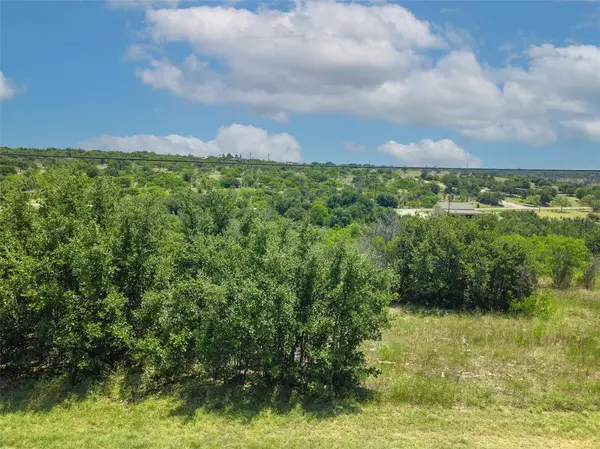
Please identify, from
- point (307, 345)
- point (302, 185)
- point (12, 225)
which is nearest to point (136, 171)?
point (302, 185)

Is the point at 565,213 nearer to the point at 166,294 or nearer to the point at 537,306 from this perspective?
the point at 537,306

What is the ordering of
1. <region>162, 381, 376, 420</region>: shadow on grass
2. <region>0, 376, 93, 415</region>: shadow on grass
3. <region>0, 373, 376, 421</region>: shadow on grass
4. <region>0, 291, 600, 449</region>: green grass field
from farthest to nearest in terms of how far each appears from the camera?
<region>0, 376, 93, 415</region>: shadow on grass < <region>0, 373, 376, 421</region>: shadow on grass < <region>162, 381, 376, 420</region>: shadow on grass < <region>0, 291, 600, 449</region>: green grass field

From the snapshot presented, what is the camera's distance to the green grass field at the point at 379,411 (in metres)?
11.5

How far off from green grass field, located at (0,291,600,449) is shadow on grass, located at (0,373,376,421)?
1.9 inches

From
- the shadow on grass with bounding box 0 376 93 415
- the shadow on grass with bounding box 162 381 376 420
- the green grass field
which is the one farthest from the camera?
the shadow on grass with bounding box 0 376 93 415

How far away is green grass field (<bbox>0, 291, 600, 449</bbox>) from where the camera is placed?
11.5 m

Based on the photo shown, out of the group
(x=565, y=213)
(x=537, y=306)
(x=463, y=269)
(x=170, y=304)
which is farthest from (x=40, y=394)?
(x=565, y=213)

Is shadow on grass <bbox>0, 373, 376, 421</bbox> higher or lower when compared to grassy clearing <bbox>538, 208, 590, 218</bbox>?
lower

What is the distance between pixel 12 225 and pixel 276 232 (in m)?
10.3

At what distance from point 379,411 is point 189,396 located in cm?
620

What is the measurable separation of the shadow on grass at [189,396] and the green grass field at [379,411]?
0.05 metres

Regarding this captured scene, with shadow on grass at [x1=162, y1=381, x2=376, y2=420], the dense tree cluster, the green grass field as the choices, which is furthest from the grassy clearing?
shadow on grass at [x1=162, y1=381, x2=376, y2=420]

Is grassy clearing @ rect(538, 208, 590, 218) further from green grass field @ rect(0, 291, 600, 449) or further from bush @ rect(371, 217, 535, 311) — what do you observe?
green grass field @ rect(0, 291, 600, 449)

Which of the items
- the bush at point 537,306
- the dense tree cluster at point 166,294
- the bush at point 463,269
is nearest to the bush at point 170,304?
the dense tree cluster at point 166,294
